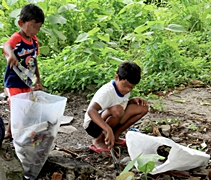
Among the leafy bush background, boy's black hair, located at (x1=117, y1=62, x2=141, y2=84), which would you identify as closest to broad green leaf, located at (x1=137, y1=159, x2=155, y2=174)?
boy's black hair, located at (x1=117, y1=62, x2=141, y2=84)

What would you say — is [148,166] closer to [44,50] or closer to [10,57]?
[10,57]

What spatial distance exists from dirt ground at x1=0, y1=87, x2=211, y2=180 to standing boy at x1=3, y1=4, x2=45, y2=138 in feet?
2.04

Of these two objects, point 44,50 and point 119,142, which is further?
point 44,50

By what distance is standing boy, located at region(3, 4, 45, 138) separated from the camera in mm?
2711

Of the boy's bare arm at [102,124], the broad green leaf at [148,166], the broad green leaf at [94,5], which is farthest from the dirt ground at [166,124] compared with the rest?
the broad green leaf at [94,5]

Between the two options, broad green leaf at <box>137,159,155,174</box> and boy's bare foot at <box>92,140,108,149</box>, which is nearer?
broad green leaf at <box>137,159,155,174</box>

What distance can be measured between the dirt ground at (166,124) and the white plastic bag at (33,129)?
0.13m

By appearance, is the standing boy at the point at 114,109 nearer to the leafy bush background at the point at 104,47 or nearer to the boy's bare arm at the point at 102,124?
the boy's bare arm at the point at 102,124

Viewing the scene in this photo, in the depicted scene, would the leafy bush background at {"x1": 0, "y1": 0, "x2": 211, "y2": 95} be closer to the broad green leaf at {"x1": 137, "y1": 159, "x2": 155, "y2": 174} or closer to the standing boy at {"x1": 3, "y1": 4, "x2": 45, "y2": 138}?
the standing boy at {"x1": 3, "y1": 4, "x2": 45, "y2": 138}

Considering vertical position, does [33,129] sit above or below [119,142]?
above

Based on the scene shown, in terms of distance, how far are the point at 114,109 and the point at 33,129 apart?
28.0 inches

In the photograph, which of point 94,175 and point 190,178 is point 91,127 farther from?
point 190,178

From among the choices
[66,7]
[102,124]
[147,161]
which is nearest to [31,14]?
[102,124]

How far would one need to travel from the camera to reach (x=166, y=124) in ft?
11.4
